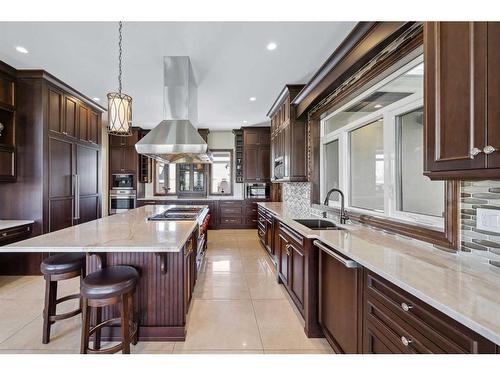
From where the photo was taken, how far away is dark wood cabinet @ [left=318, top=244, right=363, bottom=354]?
1509mm

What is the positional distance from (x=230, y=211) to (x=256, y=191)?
0.95 meters

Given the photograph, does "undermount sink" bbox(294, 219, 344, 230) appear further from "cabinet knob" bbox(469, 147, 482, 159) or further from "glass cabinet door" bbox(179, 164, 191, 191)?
"glass cabinet door" bbox(179, 164, 191, 191)

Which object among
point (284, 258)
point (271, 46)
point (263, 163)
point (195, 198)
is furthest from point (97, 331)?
point (263, 163)

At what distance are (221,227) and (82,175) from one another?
3.59m

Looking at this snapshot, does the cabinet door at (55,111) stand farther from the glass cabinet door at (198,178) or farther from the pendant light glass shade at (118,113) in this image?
the glass cabinet door at (198,178)

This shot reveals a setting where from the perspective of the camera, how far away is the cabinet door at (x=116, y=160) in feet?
22.5

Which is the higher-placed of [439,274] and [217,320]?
[439,274]

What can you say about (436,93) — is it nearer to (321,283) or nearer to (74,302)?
(321,283)

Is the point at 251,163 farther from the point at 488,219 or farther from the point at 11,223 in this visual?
the point at 488,219

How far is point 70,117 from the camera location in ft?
13.2

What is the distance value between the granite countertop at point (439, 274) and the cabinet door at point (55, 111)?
13.6 feet
